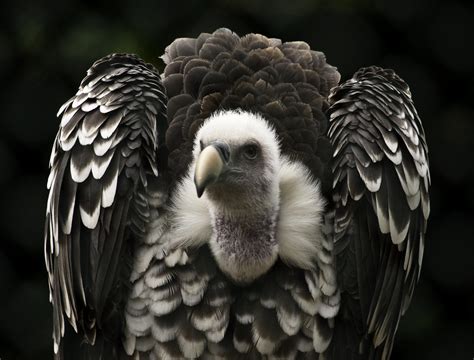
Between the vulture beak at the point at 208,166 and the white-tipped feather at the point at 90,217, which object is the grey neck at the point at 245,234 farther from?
the white-tipped feather at the point at 90,217

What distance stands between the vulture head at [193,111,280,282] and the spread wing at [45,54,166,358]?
0.13 m

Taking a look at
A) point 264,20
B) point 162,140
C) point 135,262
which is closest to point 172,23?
point 264,20

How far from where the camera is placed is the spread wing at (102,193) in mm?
2074

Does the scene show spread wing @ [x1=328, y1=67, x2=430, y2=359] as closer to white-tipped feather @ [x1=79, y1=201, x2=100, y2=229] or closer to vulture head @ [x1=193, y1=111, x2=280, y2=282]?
vulture head @ [x1=193, y1=111, x2=280, y2=282]

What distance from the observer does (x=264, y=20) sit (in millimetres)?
2498

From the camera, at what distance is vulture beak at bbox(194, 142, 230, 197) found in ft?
6.31

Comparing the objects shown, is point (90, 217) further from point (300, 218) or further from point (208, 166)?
point (300, 218)

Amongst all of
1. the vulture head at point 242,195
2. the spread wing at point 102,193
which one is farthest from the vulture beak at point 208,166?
the spread wing at point 102,193

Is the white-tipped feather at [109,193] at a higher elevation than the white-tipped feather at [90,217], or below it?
higher

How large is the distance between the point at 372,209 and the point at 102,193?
53 centimetres

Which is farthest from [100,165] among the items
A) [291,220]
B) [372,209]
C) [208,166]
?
[372,209]

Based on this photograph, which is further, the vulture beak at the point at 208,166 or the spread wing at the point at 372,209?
the spread wing at the point at 372,209

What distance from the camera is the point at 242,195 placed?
2082 millimetres

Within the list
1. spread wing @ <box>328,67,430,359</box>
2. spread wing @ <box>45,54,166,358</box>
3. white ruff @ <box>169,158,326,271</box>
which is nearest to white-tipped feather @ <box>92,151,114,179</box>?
spread wing @ <box>45,54,166,358</box>
